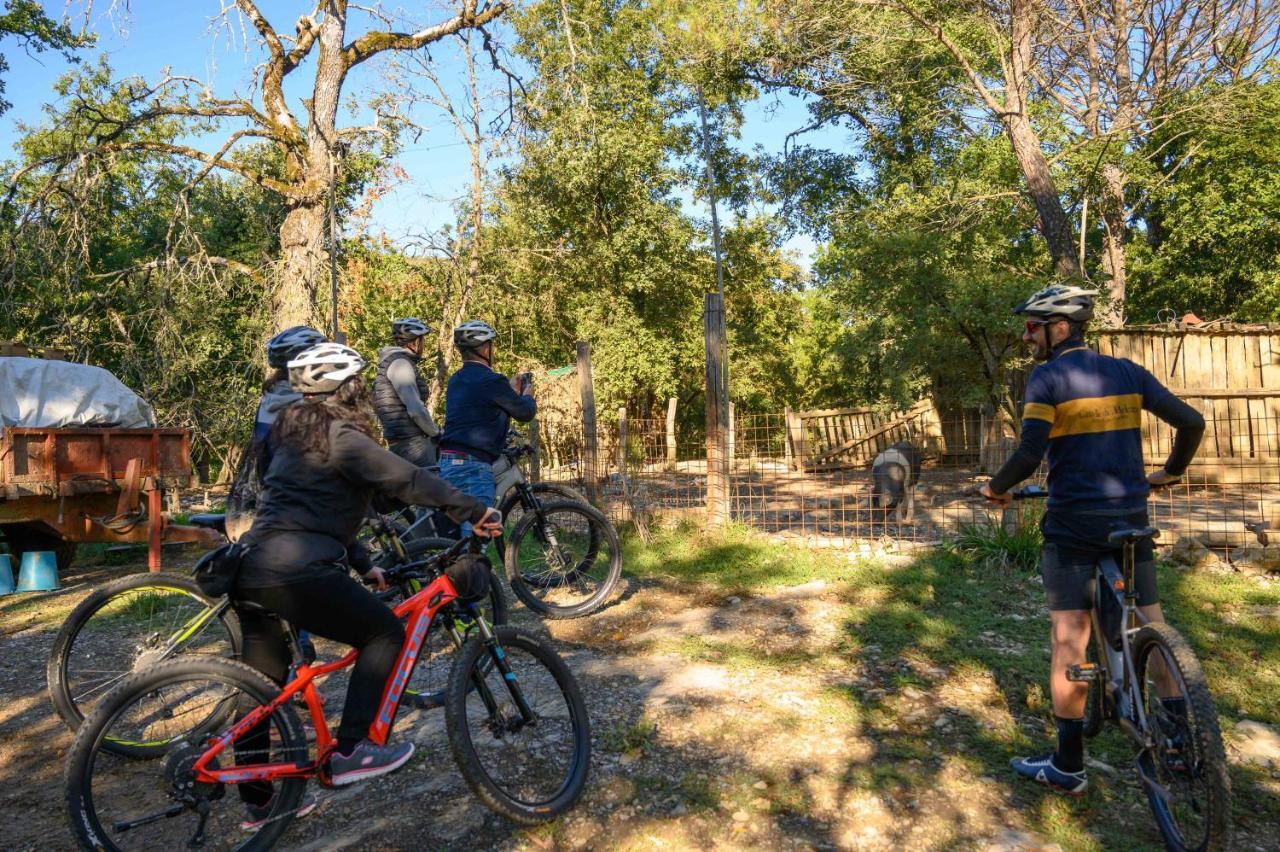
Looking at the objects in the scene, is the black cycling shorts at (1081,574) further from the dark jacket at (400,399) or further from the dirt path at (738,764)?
the dark jacket at (400,399)

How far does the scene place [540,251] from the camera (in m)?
16.8

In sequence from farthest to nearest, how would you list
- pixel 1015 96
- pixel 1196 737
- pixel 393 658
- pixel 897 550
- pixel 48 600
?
1. pixel 1015 96
2. pixel 897 550
3. pixel 48 600
4. pixel 393 658
5. pixel 1196 737

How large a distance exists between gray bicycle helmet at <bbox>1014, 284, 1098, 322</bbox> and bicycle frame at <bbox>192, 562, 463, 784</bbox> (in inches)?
98.5

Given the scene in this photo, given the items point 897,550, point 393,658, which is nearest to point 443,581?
point 393,658

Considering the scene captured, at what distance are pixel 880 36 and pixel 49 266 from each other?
14419 millimetres

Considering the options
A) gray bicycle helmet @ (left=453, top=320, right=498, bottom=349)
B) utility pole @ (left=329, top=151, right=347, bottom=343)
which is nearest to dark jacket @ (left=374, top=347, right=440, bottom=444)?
gray bicycle helmet @ (left=453, top=320, right=498, bottom=349)

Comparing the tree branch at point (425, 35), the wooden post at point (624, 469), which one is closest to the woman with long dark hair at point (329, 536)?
the wooden post at point (624, 469)

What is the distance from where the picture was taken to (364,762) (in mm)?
3070

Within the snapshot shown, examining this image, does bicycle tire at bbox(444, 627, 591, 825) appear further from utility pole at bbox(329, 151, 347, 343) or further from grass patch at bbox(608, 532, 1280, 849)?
utility pole at bbox(329, 151, 347, 343)

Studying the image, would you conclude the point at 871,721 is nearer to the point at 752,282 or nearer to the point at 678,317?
the point at 678,317

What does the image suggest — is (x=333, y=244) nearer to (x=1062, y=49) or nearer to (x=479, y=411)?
(x=479, y=411)

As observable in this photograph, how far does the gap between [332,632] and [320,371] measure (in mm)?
887

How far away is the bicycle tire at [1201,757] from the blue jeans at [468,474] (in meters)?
3.72

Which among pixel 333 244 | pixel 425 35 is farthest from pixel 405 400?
pixel 425 35
